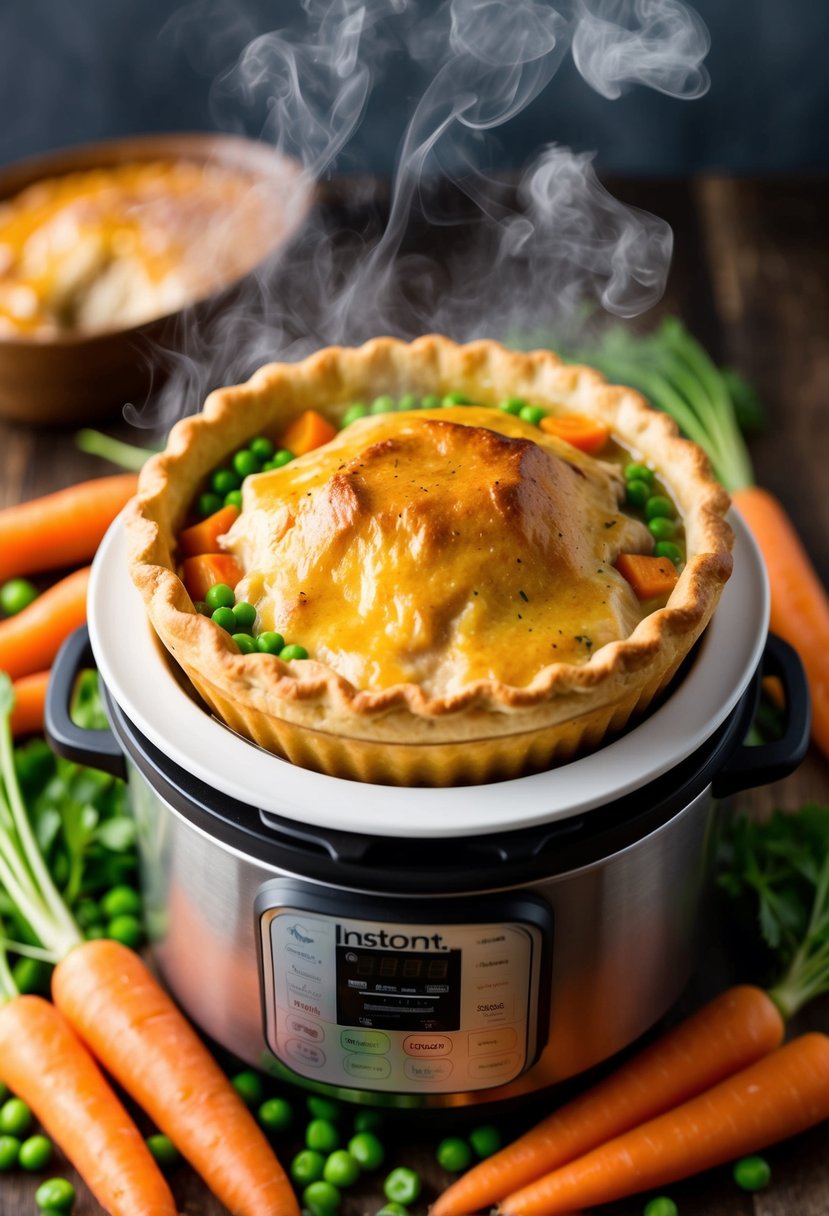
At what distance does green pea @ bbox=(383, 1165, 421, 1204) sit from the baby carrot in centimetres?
197

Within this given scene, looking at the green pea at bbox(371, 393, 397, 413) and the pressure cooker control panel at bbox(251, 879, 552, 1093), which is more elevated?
the green pea at bbox(371, 393, 397, 413)

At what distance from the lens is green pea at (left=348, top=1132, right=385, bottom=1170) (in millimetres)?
2438

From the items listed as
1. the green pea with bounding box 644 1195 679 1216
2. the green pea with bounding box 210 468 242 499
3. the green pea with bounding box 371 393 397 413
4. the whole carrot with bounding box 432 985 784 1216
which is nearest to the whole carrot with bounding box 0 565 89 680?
the green pea with bounding box 210 468 242 499

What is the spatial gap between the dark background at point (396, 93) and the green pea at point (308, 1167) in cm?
394

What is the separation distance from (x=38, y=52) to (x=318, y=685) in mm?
4065

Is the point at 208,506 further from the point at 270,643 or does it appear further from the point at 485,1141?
the point at 485,1141

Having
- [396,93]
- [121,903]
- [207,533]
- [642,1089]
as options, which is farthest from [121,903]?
[396,93]

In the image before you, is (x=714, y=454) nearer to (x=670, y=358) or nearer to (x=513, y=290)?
(x=670, y=358)

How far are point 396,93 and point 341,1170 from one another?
404 cm

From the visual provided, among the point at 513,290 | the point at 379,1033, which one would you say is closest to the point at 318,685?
the point at 379,1033

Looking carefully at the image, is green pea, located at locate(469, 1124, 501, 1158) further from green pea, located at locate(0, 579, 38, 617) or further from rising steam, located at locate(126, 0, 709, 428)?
rising steam, located at locate(126, 0, 709, 428)

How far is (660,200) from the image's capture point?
4.91 metres

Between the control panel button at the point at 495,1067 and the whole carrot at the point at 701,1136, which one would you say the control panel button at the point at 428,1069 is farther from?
the whole carrot at the point at 701,1136

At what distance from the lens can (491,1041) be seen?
7.52 ft
